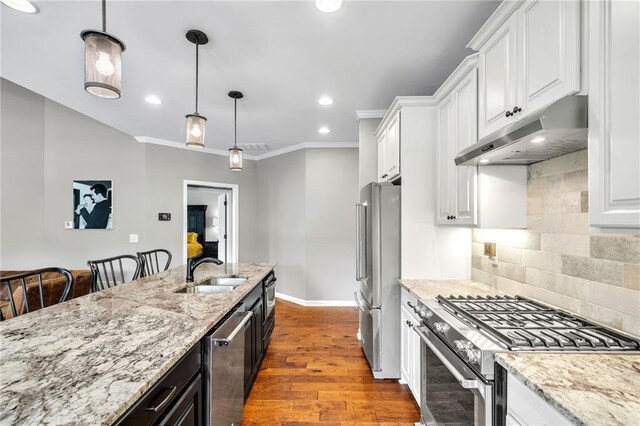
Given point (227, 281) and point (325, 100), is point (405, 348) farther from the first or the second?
point (325, 100)

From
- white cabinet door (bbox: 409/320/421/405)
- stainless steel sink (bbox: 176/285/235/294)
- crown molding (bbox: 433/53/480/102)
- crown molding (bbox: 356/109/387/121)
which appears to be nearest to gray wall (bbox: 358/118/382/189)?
crown molding (bbox: 356/109/387/121)

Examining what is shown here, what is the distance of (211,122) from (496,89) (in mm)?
3353

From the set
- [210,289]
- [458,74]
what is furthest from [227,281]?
[458,74]

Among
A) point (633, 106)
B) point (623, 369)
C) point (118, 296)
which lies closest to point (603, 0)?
point (633, 106)

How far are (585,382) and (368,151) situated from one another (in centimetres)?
281

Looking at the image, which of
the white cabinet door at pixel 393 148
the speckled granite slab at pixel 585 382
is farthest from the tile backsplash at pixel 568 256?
the white cabinet door at pixel 393 148

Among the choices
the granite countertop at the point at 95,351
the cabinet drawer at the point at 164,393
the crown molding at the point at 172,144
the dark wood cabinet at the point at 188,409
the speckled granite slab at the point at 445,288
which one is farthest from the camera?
the crown molding at the point at 172,144

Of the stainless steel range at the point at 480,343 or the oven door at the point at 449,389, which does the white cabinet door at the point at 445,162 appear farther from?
the oven door at the point at 449,389

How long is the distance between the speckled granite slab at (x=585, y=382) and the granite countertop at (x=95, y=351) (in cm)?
118

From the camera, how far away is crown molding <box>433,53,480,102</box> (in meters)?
1.81

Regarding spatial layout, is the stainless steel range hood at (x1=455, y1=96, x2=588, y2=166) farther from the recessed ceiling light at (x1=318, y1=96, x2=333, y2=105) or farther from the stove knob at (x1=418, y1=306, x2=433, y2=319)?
the recessed ceiling light at (x1=318, y1=96, x2=333, y2=105)

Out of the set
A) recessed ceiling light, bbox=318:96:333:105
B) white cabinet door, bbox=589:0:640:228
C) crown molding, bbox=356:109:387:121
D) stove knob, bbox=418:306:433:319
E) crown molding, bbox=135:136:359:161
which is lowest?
stove knob, bbox=418:306:433:319

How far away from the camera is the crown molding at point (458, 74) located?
181 centimetres

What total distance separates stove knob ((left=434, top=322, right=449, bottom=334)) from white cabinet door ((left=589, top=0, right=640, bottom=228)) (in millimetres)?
769
